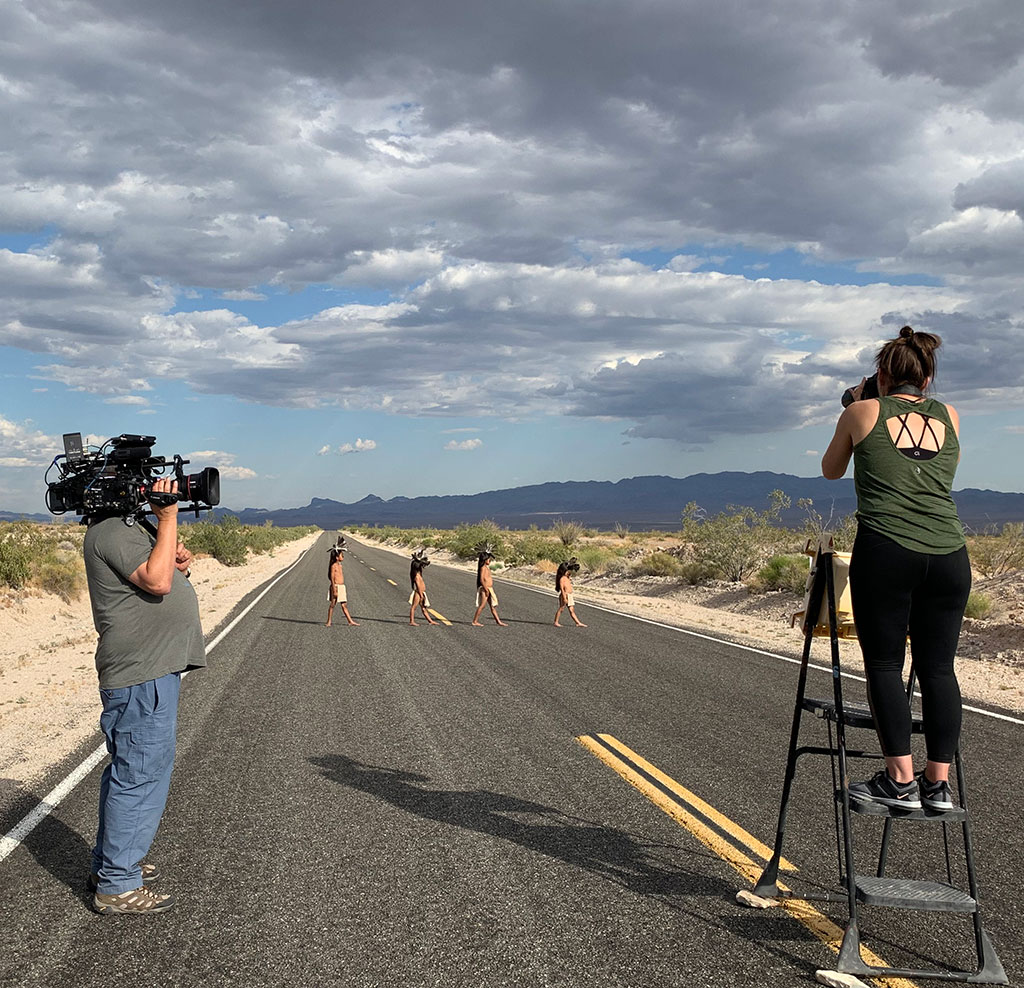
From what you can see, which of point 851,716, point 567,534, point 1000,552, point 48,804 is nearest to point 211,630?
point 48,804

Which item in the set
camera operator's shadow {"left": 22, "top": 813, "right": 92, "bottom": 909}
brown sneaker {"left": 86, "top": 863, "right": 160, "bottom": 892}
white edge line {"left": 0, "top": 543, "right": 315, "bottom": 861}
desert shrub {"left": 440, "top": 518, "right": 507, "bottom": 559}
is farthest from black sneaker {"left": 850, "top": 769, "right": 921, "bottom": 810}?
desert shrub {"left": 440, "top": 518, "right": 507, "bottom": 559}

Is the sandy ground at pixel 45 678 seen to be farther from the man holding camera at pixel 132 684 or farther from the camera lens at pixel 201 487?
the camera lens at pixel 201 487

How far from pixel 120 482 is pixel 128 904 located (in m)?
1.99

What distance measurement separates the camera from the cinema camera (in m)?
4.18

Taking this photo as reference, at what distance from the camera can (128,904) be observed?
158 inches

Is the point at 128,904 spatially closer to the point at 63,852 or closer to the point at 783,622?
the point at 63,852

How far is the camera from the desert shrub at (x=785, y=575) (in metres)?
21.1

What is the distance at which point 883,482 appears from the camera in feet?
11.8

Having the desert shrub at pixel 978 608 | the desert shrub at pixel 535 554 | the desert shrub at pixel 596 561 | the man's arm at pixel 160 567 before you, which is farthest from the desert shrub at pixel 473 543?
the man's arm at pixel 160 567

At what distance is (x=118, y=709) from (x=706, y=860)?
10.2ft

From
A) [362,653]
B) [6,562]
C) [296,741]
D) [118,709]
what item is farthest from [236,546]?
[118,709]

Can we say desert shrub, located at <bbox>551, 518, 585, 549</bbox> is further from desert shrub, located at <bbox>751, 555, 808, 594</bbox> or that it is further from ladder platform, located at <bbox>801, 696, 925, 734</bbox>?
ladder platform, located at <bbox>801, 696, 925, 734</bbox>

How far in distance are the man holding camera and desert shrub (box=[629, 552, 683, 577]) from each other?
25.4 metres

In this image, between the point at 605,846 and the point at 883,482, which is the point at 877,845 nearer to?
the point at 605,846
